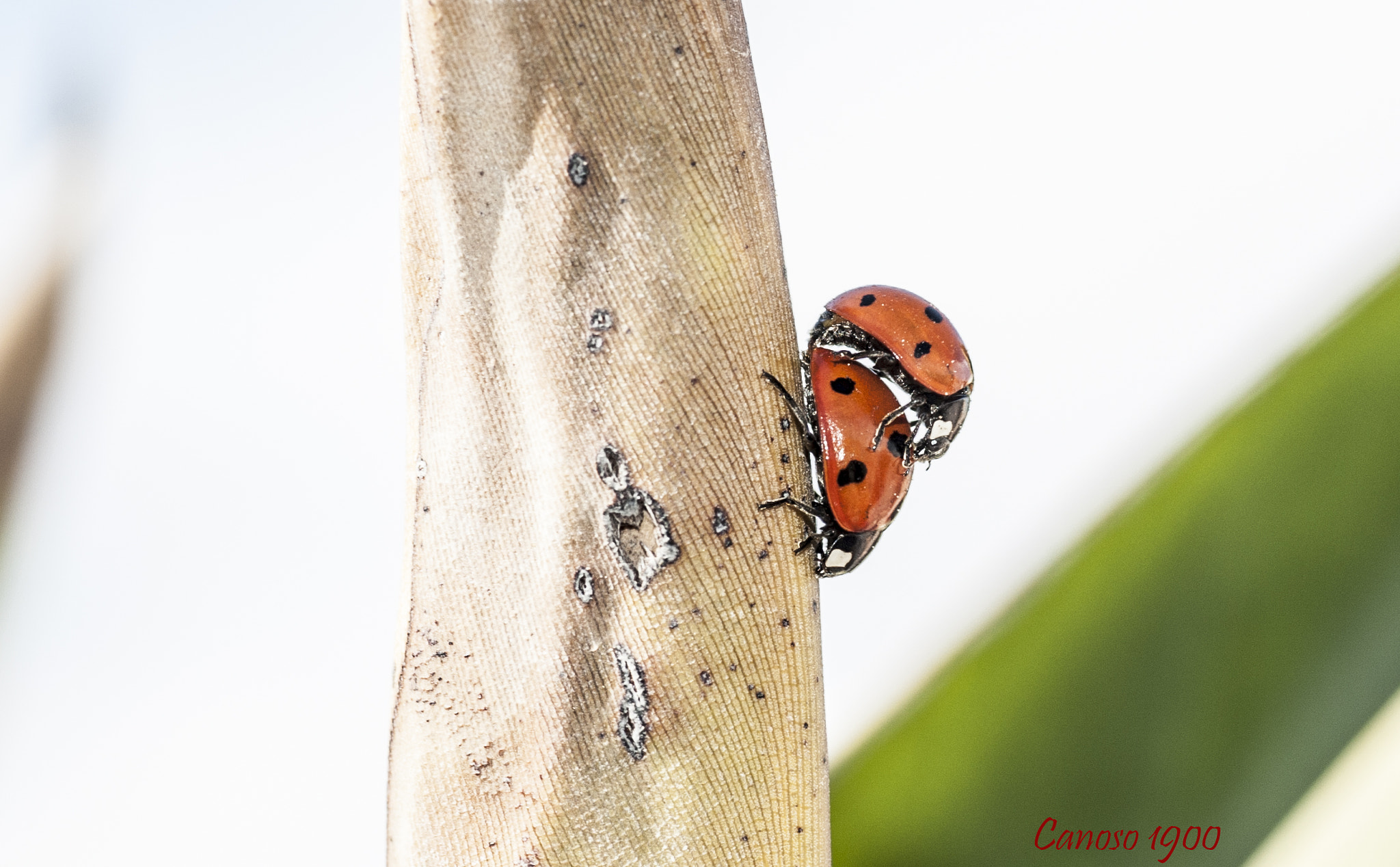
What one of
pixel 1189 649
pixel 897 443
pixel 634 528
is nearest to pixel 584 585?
pixel 634 528

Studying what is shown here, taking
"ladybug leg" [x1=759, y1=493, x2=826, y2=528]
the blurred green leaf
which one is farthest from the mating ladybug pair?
the blurred green leaf

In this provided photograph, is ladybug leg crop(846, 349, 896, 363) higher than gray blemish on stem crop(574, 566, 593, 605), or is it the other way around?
ladybug leg crop(846, 349, 896, 363)

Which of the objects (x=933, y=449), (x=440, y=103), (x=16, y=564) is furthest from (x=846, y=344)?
(x=16, y=564)

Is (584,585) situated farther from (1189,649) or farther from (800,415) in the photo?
(1189,649)
